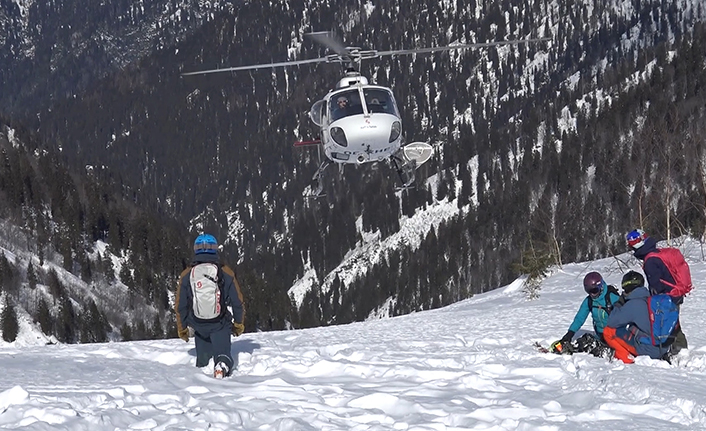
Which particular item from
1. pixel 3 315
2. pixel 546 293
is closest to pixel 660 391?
pixel 546 293

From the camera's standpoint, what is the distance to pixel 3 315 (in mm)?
69062

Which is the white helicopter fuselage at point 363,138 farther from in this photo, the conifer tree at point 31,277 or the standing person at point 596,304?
the conifer tree at point 31,277

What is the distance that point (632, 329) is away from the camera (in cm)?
990

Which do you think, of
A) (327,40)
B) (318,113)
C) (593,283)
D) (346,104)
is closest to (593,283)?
(593,283)

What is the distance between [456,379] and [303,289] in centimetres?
14370

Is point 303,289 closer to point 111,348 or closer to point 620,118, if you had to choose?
point 620,118

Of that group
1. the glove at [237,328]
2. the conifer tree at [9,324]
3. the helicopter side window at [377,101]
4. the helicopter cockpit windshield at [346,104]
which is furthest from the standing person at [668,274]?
the conifer tree at [9,324]

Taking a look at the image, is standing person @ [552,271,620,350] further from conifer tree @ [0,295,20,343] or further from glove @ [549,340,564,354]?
conifer tree @ [0,295,20,343]

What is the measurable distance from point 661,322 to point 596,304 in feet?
3.49

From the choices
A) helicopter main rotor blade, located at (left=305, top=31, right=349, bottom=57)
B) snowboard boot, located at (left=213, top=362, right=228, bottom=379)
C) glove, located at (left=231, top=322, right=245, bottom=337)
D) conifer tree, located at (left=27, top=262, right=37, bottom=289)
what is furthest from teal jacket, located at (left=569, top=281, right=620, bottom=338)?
conifer tree, located at (left=27, top=262, right=37, bottom=289)

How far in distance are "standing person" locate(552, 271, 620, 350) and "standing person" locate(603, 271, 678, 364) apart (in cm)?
46

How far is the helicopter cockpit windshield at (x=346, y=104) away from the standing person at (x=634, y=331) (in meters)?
9.30

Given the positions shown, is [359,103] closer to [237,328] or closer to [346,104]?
[346,104]

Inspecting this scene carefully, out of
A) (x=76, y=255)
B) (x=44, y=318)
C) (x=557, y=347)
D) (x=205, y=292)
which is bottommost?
(x=44, y=318)
